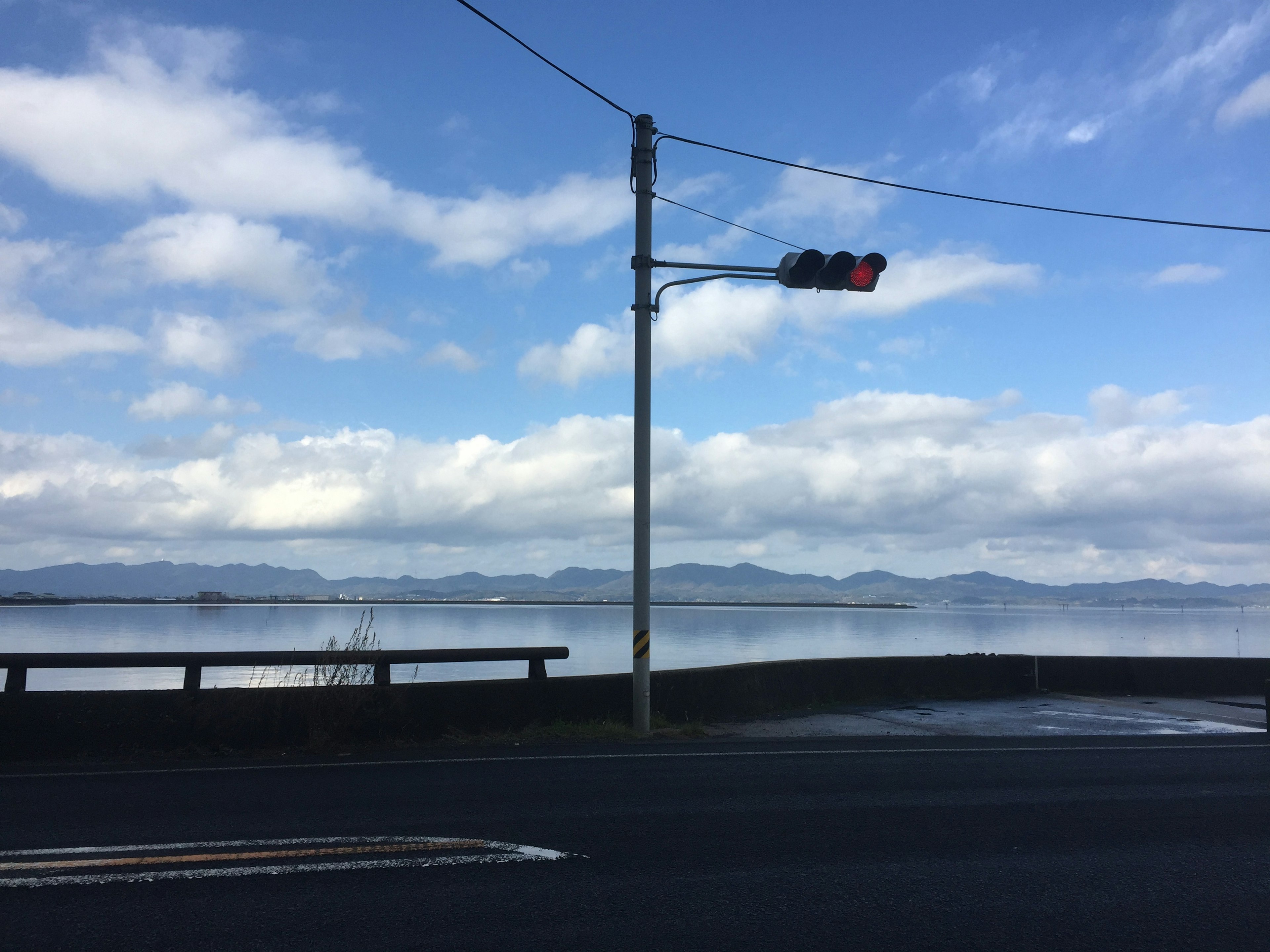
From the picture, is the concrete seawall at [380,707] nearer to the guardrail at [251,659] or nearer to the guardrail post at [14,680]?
the guardrail post at [14,680]

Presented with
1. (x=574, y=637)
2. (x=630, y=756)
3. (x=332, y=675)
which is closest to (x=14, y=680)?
(x=332, y=675)

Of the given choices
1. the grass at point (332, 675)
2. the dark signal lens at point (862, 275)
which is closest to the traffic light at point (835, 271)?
the dark signal lens at point (862, 275)

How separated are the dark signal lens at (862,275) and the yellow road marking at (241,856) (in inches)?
340

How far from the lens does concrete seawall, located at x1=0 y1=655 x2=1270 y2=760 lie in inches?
405

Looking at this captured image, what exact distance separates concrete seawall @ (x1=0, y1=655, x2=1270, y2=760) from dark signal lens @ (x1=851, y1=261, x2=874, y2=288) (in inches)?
241

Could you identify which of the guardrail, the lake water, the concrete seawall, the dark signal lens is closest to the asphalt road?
the concrete seawall

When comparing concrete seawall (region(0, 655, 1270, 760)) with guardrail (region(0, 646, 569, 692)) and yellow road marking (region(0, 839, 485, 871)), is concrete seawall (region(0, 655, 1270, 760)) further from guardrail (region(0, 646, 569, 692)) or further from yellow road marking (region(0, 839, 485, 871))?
yellow road marking (region(0, 839, 485, 871))

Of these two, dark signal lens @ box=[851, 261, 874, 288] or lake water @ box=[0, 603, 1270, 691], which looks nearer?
dark signal lens @ box=[851, 261, 874, 288]

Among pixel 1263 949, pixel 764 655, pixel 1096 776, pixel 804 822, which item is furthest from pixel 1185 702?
pixel 764 655

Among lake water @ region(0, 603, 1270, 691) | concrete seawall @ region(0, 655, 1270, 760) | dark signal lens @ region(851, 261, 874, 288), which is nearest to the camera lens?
concrete seawall @ region(0, 655, 1270, 760)

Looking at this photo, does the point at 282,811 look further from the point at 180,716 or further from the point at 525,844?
the point at 180,716

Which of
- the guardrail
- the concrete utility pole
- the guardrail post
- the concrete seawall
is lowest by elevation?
the concrete seawall

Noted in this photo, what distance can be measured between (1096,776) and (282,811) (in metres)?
7.64

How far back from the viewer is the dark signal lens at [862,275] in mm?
12297
